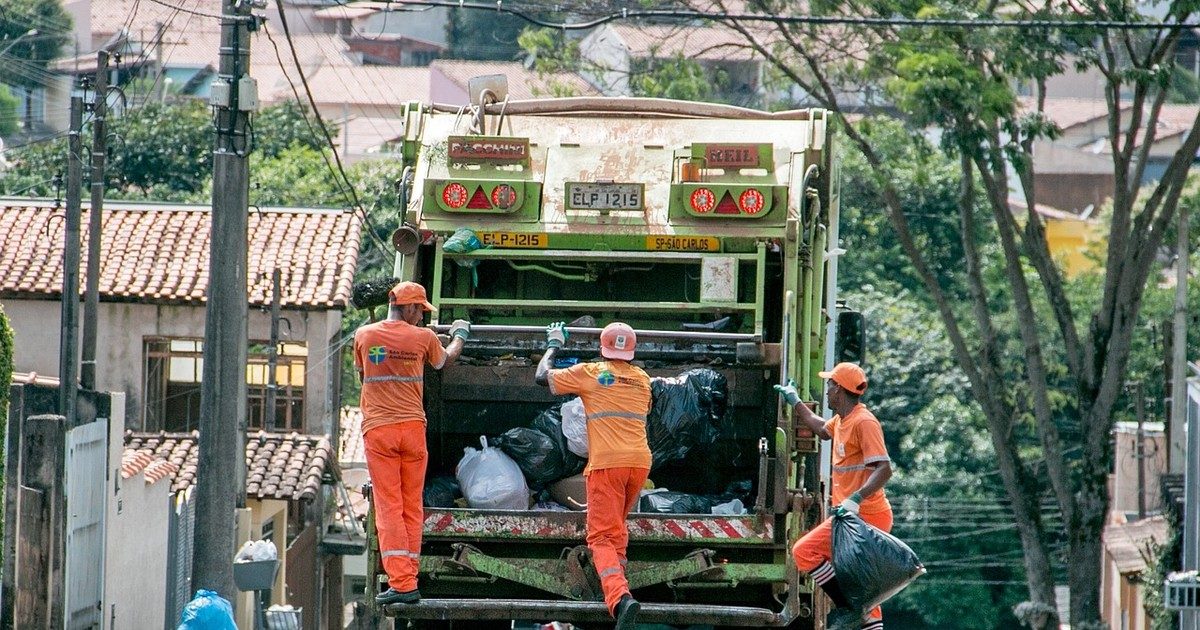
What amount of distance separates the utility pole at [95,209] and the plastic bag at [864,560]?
8044 millimetres

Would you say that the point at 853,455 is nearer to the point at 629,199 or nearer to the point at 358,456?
the point at 629,199

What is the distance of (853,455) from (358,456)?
19.0 metres

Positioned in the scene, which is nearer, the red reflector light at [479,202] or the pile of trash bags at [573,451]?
the pile of trash bags at [573,451]

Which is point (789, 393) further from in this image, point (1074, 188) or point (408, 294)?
point (1074, 188)

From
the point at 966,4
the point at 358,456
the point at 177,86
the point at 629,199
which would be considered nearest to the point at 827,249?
the point at 629,199

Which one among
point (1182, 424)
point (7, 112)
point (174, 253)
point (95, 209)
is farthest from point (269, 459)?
point (7, 112)

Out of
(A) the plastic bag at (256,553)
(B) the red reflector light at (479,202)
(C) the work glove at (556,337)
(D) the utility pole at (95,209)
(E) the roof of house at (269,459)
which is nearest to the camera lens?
(C) the work glove at (556,337)

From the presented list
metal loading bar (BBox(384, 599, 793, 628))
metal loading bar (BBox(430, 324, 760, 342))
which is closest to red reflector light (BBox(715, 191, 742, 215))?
metal loading bar (BBox(430, 324, 760, 342))

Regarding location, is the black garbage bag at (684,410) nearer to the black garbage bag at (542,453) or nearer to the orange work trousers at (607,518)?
the black garbage bag at (542,453)

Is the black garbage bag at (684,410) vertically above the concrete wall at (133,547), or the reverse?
the black garbage bag at (684,410)

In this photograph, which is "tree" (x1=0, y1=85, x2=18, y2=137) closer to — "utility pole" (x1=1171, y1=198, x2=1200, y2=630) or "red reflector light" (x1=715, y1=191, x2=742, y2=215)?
"utility pole" (x1=1171, y1=198, x2=1200, y2=630)

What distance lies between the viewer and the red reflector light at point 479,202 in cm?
898

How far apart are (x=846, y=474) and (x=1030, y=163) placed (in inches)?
379

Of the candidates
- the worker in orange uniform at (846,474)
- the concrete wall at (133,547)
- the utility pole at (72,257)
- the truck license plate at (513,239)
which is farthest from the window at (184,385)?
the worker in orange uniform at (846,474)
